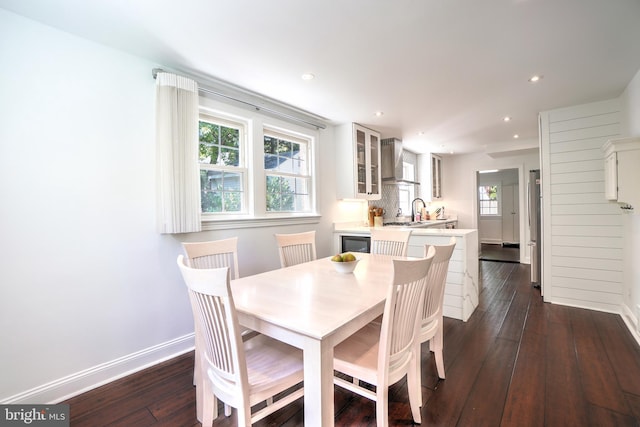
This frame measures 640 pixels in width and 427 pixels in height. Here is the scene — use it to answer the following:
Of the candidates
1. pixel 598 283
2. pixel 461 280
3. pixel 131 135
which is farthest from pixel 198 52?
pixel 598 283

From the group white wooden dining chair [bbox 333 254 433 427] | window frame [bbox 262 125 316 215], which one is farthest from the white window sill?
white wooden dining chair [bbox 333 254 433 427]

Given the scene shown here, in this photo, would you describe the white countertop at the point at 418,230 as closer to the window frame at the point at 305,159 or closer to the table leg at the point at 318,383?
the window frame at the point at 305,159

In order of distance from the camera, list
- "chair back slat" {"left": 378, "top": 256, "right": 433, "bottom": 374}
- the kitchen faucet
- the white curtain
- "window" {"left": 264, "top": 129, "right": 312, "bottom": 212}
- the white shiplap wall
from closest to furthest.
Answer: "chair back slat" {"left": 378, "top": 256, "right": 433, "bottom": 374} → the white curtain → the white shiplap wall → "window" {"left": 264, "top": 129, "right": 312, "bottom": 212} → the kitchen faucet

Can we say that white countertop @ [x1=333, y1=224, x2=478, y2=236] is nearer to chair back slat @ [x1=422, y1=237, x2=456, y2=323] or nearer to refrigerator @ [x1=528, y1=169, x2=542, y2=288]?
refrigerator @ [x1=528, y1=169, x2=542, y2=288]

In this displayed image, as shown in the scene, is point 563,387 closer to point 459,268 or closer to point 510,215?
point 459,268

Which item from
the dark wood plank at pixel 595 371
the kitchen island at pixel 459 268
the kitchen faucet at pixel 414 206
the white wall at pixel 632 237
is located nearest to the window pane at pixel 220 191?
the kitchen island at pixel 459 268

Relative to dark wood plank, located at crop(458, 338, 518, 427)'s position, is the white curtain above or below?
above

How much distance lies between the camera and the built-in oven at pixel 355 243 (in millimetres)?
3586

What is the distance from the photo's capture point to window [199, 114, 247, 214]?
8.41ft

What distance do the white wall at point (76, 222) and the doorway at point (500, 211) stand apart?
26.3 feet

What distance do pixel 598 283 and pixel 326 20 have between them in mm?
3967

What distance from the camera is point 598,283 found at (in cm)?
312

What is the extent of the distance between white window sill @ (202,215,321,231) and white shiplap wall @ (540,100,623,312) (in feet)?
9.56

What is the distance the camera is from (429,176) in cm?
582
